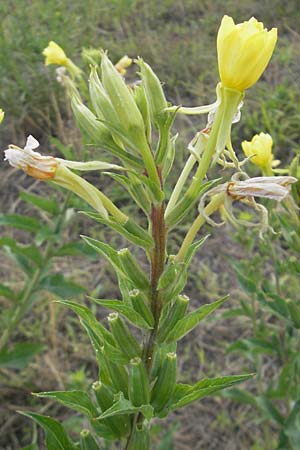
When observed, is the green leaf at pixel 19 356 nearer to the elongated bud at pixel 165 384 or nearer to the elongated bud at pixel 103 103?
the elongated bud at pixel 165 384

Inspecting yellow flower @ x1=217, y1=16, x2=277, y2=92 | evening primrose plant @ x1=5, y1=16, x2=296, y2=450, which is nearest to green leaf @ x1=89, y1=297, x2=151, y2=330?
evening primrose plant @ x1=5, y1=16, x2=296, y2=450

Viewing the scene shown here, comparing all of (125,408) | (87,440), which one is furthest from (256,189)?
(87,440)

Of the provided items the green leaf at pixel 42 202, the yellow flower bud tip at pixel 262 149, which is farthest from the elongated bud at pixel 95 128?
the green leaf at pixel 42 202

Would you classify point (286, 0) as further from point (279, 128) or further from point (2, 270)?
point (2, 270)

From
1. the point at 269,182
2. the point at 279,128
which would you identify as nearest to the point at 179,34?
the point at 279,128

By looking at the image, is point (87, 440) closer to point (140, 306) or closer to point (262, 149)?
point (140, 306)

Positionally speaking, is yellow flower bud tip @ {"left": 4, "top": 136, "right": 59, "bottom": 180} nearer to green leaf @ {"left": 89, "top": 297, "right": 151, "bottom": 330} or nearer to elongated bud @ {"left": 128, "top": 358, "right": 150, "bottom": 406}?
green leaf @ {"left": 89, "top": 297, "right": 151, "bottom": 330}
